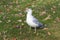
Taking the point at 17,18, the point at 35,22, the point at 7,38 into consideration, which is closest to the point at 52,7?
the point at 17,18

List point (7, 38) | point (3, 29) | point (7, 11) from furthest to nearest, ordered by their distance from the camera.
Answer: point (7, 11) < point (3, 29) < point (7, 38)

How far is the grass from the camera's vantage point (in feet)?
26.3

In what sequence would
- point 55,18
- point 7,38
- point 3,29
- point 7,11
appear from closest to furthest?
point 7,38
point 3,29
point 55,18
point 7,11

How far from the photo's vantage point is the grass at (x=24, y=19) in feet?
26.3

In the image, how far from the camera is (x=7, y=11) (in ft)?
33.5

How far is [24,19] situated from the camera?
9.34 m

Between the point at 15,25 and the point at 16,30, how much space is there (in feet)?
1.47

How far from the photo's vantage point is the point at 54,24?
347 inches

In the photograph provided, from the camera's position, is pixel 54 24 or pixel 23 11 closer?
pixel 54 24

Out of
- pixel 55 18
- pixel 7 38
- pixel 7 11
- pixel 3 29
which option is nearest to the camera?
pixel 7 38

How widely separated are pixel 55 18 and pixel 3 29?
223 centimetres

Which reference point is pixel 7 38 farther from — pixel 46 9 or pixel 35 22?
pixel 46 9

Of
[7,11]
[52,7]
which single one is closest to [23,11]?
[7,11]

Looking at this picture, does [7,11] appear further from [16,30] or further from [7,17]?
[16,30]
